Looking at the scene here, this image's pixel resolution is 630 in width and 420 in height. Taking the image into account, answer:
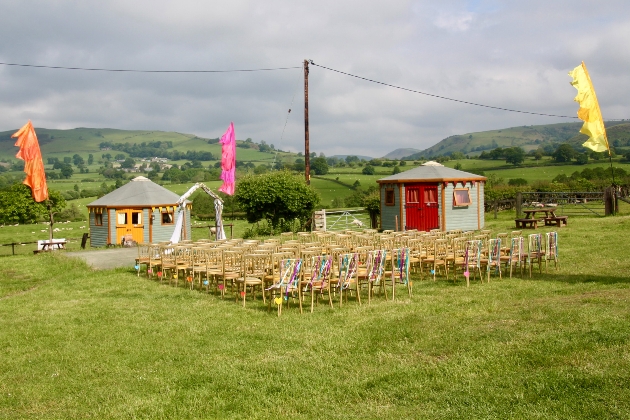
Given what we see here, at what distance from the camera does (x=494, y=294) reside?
10203 millimetres

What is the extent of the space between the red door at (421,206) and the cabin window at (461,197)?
2.71 feet

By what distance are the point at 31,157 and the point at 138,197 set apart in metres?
9.52

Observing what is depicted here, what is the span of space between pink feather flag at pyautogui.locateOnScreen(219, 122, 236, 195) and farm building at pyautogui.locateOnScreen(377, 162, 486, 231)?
26.5ft

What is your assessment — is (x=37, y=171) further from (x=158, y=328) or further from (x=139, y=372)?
(x=139, y=372)

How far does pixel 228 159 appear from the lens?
1803 cm

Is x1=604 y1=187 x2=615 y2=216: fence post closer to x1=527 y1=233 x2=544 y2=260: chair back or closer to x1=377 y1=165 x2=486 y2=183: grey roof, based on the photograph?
x1=377 y1=165 x2=486 y2=183: grey roof

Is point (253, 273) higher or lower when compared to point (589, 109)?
lower

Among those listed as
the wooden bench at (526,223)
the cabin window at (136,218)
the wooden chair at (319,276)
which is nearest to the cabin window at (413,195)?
the wooden bench at (526,223)

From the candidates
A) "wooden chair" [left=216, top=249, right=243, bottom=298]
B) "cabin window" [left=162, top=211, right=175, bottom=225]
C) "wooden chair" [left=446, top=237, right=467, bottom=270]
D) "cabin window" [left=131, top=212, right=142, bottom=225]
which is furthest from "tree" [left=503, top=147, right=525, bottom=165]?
"wooden chair" [left=216, top=249, right=243, bottom=298]

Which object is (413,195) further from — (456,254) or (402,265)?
(402,265)

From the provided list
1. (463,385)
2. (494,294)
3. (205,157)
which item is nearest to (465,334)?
(463,385)

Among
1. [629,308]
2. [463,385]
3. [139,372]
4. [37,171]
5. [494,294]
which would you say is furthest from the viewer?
[37,171]

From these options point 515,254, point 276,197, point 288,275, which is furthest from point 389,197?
point 288,275

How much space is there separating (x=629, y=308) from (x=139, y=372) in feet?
19.2
